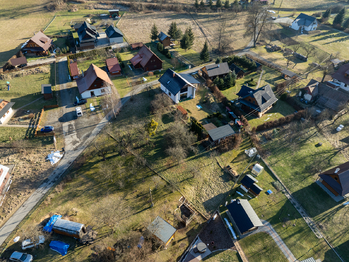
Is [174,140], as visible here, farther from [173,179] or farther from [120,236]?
[120,236]

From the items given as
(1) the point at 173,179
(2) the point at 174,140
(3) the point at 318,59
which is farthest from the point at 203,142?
(3) the point at 318,59

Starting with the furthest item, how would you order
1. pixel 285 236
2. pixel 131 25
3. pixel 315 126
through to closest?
1. pixel 131 25
2. pixel 315 126
3. pixel 285 236

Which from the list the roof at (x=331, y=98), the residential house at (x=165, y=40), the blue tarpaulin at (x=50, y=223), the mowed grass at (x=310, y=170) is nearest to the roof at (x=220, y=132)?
the mowed grass at (x=310, y=170)

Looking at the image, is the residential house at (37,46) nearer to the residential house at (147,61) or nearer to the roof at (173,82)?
the residential house at (147,61)

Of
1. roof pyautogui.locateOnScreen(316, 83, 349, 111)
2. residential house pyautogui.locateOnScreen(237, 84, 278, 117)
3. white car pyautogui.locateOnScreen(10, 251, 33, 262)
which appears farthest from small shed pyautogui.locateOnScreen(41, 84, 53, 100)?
roof pyautogui.locateOnScreen(316, 83, 349, 111)

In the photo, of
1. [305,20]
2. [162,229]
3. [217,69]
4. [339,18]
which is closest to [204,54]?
[217,69]

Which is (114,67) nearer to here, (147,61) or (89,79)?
(147,61)

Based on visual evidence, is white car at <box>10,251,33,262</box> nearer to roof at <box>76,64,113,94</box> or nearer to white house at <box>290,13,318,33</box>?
roof at <box>76,64,113,94</box>
